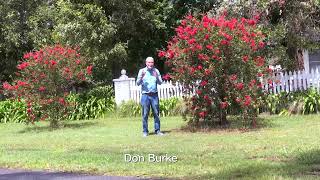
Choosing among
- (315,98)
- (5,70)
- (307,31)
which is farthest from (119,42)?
(315,98)

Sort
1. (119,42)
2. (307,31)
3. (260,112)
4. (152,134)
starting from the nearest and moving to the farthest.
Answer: (152,134)
(260,112)
(307,31)
(119,42)

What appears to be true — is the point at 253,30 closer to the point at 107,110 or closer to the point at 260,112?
the point at 260,112

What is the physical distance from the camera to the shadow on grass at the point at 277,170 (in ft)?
22.9

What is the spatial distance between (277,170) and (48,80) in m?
9.91

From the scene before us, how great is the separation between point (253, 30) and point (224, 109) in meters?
2.12

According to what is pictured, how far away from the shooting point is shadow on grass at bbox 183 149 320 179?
6.99 metres

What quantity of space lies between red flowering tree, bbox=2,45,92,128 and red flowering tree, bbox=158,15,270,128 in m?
4.11

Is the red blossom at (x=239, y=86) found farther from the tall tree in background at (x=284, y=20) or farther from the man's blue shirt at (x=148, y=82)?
the tall tree in background at (x=284, y=20)

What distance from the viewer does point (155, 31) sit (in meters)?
25.2

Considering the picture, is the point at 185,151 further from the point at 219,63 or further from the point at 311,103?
the point at 311,103

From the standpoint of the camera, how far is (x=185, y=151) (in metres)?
9.71

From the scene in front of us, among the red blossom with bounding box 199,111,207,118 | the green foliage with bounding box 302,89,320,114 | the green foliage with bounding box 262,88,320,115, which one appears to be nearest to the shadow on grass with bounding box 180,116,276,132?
the red blossom with bounding box 199,111,207,118

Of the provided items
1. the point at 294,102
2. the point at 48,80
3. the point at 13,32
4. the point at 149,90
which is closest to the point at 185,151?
the point at 149,90

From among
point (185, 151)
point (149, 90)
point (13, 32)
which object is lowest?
point (185, 151)
